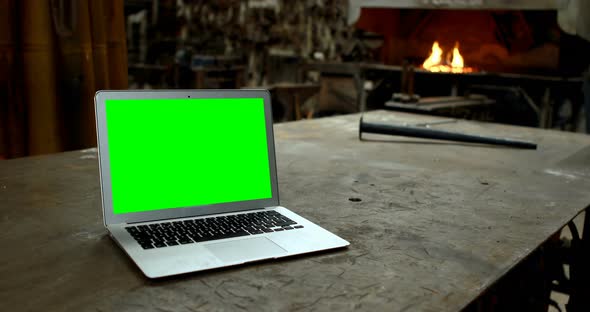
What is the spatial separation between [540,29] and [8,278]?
4.46 metres

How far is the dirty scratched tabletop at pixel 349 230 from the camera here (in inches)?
35.7

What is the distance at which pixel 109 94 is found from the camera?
1168 millimetres

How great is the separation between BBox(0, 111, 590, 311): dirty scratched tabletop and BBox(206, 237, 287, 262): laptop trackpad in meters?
0.02

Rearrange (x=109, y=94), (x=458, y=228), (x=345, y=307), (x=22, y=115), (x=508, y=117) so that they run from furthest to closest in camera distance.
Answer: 1. (x=508, y=117)
2. (x=22, y=115)
3. (x=458, y=228)
4. (x=109, y=94)
5. (x=345, y=307)

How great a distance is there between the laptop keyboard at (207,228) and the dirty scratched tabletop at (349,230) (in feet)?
0.20

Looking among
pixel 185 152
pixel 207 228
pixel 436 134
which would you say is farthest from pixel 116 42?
pixel 207 228

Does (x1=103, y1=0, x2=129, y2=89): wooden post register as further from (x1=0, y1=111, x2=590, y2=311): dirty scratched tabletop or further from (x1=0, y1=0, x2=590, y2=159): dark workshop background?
(x1=0, y1=111, x2=590, y2=311): dirty scratched tabletop

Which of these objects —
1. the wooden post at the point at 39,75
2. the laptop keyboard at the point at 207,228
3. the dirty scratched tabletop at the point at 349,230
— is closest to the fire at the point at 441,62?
the dirty scratched tabletop at the point at 349,230

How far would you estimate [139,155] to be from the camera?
1.18 meters

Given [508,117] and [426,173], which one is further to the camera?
[508,117]

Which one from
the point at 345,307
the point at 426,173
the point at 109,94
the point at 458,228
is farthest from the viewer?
the point at 426,173

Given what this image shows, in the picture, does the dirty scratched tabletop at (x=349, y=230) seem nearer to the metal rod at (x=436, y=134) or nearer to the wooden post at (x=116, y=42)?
the metal rod at (x=436, y=134)

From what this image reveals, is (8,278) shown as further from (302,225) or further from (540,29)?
(540,29)

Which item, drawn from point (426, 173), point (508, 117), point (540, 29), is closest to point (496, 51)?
point (540, 29)
